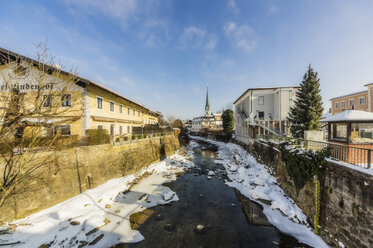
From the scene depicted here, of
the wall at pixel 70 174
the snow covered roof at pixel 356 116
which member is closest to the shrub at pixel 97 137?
the wall at pixel 70 174

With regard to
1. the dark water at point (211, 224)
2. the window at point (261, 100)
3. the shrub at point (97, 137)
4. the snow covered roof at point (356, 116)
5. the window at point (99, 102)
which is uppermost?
the window at point (261, 100)

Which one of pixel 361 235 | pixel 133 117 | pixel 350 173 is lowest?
pixel 361 235

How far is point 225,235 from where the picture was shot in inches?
251

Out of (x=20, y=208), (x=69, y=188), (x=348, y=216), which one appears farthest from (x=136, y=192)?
(x=348, y=216)

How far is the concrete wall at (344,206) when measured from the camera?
4402 millimetres

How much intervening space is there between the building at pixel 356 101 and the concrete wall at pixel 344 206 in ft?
81.8

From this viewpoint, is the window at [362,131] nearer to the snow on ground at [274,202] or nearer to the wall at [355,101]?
the snow on ground at [274,202]

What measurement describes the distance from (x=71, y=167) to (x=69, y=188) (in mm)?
1289

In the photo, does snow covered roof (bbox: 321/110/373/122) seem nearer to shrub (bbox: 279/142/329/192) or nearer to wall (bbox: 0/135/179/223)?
shrub (bbox: 279/142/329/192)

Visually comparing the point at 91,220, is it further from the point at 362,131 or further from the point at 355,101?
the point at 355,101

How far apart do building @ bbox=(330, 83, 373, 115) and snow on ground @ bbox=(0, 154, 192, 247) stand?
3212cm

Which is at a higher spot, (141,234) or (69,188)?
(69,188)

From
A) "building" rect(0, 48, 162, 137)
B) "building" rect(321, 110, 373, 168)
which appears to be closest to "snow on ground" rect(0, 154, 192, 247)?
"building" rect(0, 48, 162, 137)

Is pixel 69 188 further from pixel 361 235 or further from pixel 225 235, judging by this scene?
pixel 361 235
